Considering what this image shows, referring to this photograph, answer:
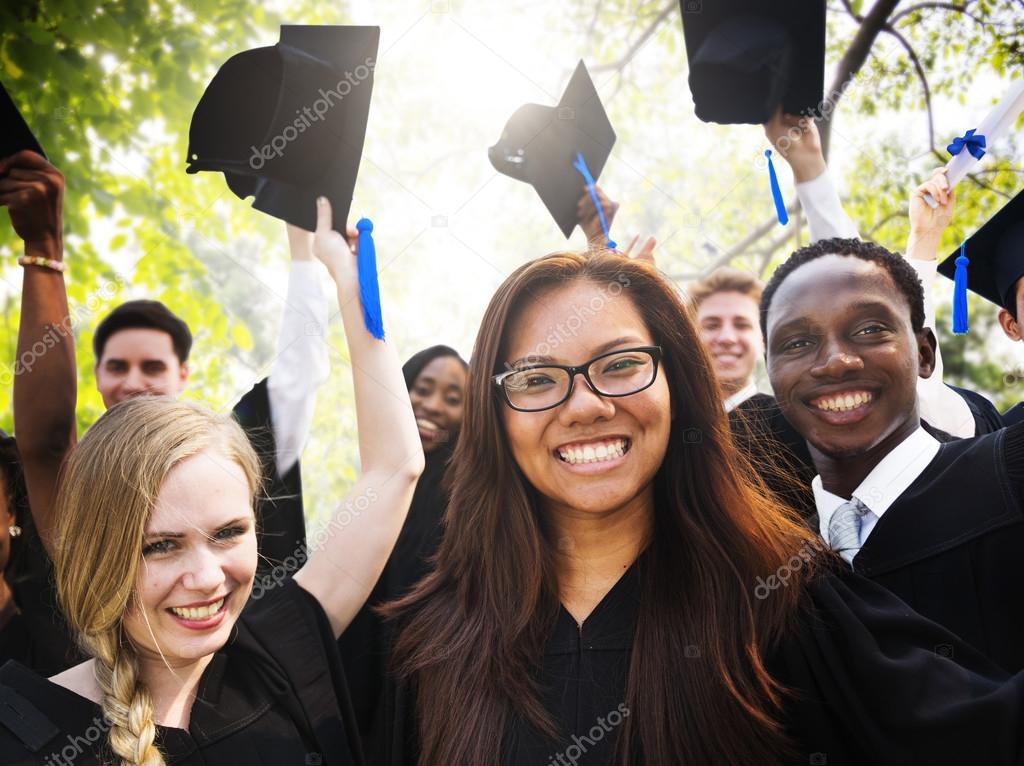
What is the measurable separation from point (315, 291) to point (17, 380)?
891 mm

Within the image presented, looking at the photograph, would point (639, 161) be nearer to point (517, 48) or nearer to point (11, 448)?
point (517, 48)

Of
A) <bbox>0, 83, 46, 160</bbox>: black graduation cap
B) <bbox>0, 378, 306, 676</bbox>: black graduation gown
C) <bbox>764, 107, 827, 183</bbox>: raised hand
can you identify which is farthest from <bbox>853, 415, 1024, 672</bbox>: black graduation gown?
<bbox>0, 83, 46, 160</bbox>: black graduation cap

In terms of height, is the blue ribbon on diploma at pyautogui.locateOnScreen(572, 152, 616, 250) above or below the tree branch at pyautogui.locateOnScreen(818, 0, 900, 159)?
below

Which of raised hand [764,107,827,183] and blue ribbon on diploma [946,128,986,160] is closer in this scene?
blue ribbon on diploma [946,128,986,160]

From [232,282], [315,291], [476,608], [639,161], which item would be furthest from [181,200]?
[476,608]

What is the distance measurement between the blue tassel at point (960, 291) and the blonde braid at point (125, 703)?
2.29 meters

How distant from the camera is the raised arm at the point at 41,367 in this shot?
2619 millimetres

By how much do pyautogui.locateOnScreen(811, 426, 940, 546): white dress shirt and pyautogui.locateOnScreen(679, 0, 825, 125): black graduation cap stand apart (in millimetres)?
1177

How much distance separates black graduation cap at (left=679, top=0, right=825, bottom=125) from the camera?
9.41 ft

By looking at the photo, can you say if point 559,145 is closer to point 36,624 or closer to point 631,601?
point 631,601

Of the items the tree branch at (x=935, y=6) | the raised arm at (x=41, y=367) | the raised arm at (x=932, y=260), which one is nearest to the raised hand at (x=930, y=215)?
the raised arm at (x=932, y=260)

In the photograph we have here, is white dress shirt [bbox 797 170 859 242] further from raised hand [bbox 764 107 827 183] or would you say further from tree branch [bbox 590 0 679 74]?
tree branch [bbox 590 0 679 74]

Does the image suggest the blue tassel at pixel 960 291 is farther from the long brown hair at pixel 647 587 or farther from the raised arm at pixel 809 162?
the long brown hair at pixel 647 587

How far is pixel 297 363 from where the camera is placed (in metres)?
2.97
